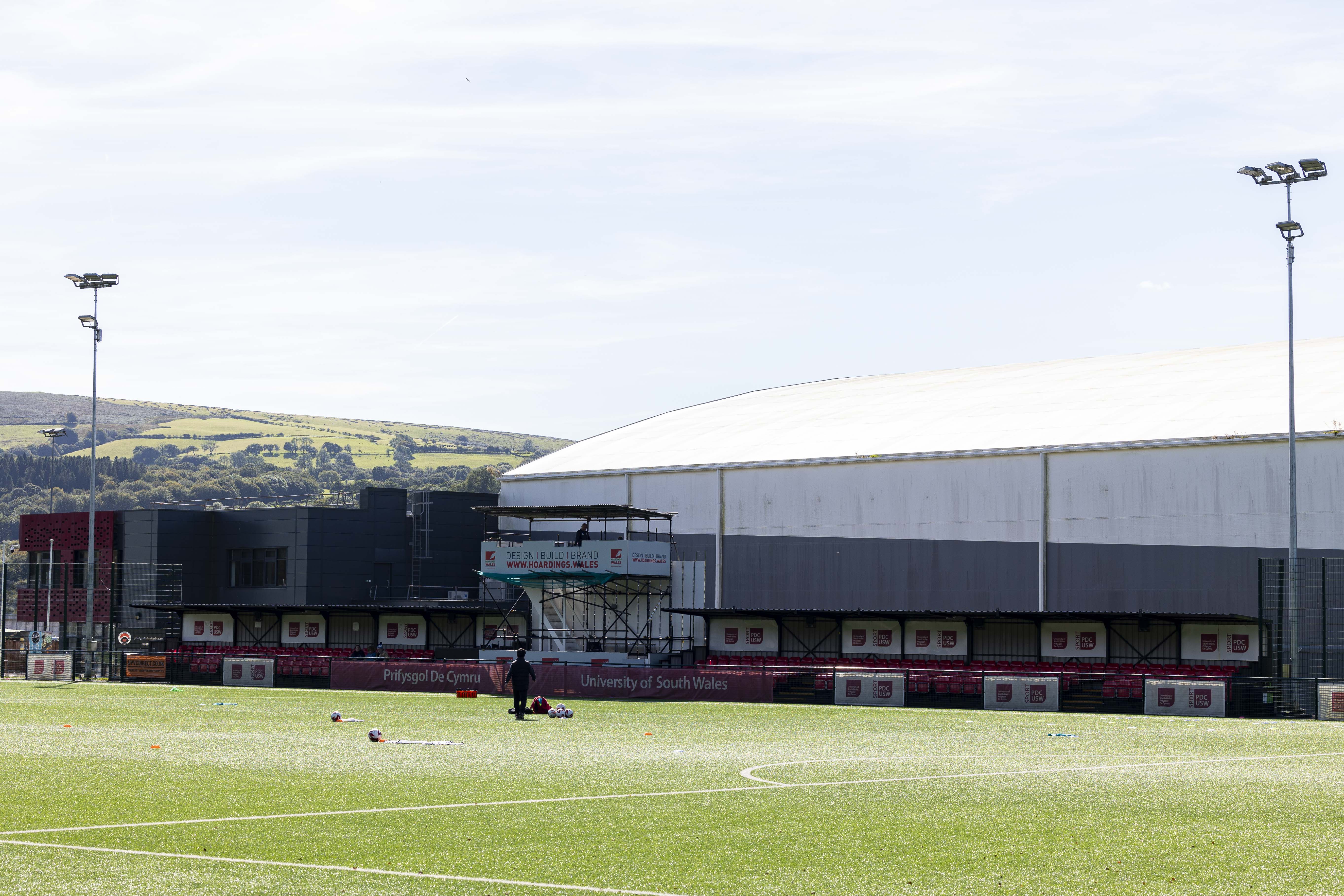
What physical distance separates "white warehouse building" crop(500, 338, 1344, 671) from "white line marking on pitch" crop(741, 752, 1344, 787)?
70.7 feet

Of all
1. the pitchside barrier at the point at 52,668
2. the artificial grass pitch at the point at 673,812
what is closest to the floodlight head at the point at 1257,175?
the artificial grass pitch at the point at 673,812

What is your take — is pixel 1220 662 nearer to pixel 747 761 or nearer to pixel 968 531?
pixel 968 531

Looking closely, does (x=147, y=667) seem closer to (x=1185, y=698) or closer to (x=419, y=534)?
(x=419, y=534)

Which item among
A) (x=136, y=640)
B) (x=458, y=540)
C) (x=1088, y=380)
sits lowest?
(x=136, y=640)

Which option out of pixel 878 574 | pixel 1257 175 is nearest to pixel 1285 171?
pixel 1257 175

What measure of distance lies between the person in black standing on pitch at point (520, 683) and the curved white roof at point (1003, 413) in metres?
30.4

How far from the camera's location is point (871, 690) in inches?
1847

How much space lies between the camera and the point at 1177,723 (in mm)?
36094

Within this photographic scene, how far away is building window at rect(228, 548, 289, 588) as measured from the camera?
84.7 metres

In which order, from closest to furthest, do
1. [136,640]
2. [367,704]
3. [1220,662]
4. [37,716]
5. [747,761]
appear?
[747,761], [37,716], [367,704], [1220,662], [136,640]

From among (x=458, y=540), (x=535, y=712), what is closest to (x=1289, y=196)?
(x=535, y=712)

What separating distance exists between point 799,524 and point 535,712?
98.3 ft

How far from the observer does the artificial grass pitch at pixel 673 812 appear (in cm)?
1202

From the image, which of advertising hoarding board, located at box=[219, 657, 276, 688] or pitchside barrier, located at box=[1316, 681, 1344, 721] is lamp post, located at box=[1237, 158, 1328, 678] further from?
advertising hoarding board, located at box=[219, 657, 276, 688]
